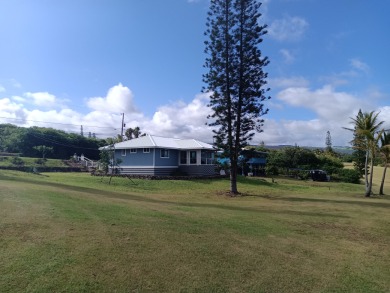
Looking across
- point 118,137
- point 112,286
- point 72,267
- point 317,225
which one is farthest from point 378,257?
point 118,137

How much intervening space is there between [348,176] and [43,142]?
1809 inches

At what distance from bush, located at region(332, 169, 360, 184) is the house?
1611cm

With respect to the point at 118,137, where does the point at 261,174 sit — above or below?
below

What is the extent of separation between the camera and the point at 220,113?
889 inches

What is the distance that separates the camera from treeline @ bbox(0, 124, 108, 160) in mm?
53031

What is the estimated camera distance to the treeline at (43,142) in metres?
53.0

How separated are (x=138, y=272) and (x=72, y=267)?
102 centimetres

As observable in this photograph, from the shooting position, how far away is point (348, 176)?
3897 cm

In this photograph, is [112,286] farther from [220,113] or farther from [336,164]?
[336,164]

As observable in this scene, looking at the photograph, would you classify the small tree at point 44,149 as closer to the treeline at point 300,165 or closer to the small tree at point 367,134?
the treeline at point 300,165

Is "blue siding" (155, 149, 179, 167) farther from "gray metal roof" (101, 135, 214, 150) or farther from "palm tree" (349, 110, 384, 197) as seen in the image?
"palm tree" (349, 110, 384, 197)

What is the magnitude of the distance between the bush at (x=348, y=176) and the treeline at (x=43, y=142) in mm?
41527

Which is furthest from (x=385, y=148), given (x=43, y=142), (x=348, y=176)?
(x=43, y=142)

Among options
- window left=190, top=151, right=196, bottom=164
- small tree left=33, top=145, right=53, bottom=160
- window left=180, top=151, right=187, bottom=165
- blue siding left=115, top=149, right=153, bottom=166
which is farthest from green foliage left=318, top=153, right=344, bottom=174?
small tree left=33, top=145, right=53, bottom=160
